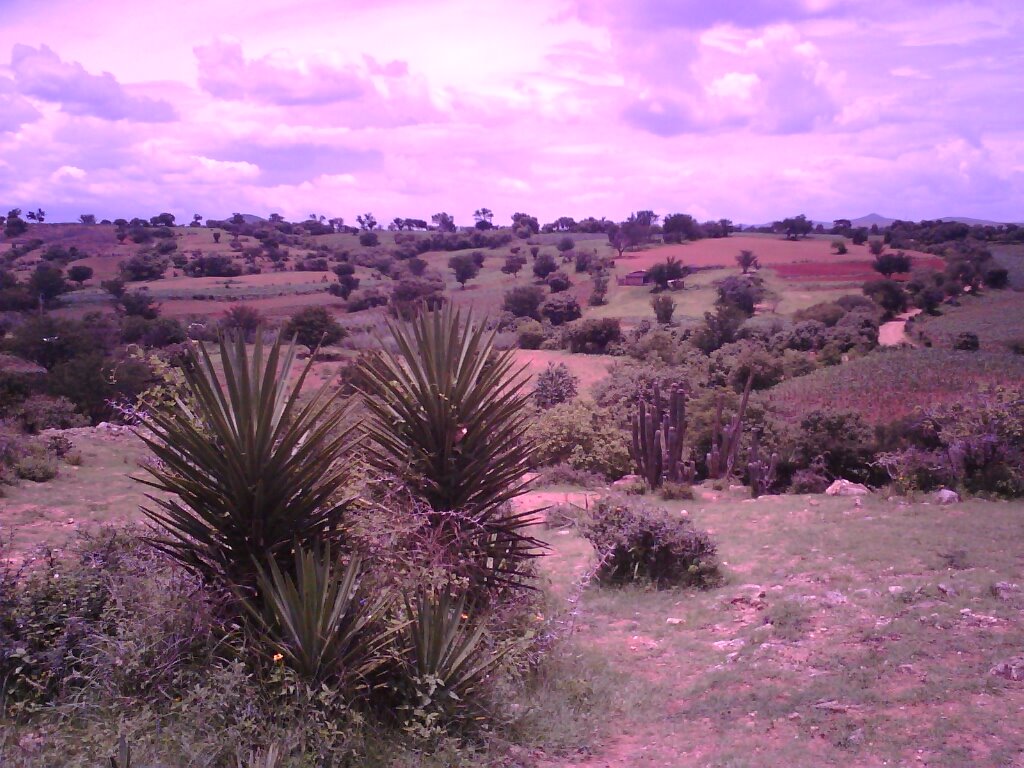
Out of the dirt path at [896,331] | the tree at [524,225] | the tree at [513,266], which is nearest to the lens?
the dirt path at [896,331]

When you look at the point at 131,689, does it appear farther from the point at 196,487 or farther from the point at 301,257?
the point at 301,257

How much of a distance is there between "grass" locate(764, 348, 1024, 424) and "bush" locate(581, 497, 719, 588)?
13.6 metres

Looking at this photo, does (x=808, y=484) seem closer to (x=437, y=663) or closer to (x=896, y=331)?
(x=437, y=663)

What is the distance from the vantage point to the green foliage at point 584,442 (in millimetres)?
22594

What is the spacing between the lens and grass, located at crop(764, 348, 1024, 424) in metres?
24.5

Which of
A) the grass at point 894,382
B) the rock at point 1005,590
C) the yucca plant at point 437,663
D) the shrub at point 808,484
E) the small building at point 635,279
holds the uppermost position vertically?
the small building at point 635,279

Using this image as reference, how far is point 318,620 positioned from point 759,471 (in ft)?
52.5

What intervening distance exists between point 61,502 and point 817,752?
1444cm

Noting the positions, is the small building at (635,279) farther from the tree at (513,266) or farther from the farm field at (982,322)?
the farm field at (982,322)

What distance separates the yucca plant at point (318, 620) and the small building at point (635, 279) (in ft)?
190

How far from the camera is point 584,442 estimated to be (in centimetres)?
2336

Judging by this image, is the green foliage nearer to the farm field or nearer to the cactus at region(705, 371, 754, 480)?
the cactus at region(705, 371, 754, 480)

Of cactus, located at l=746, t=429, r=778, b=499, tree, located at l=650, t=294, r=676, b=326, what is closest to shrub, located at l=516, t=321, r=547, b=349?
tree, located at l=650, t=294, r=676, b=326

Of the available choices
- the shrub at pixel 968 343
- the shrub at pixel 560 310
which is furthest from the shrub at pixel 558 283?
the shrub at pixel 968 343
